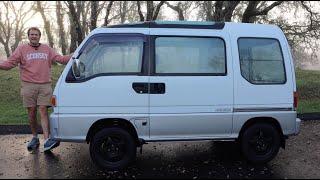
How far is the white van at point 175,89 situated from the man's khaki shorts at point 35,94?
1278 mm

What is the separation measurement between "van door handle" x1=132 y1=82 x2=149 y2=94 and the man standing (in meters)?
1.71

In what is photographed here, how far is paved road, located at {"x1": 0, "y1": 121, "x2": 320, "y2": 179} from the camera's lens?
21.1 feet

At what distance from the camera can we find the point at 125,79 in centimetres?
645

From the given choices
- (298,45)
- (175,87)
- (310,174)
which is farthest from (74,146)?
(298,45)

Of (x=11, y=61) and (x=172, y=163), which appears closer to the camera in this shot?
(x=172, y=163)

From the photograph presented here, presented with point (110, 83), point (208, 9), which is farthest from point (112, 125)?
point (208, 9)

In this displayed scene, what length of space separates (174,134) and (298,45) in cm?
983

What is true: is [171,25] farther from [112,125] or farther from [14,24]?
[14,24]

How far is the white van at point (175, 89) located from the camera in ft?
21.2

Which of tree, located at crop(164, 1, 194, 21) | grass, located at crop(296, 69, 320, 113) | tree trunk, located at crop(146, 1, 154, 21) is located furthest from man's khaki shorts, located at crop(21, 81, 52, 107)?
tree, located at crop(164, 1, 194, 21)

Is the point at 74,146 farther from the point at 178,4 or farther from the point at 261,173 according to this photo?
the point at 178,4

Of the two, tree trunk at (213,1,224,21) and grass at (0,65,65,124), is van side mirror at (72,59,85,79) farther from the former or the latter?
tree trunk at (213,1,224,21)

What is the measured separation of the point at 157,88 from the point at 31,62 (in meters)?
2.35

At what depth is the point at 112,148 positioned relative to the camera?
6664 mm
